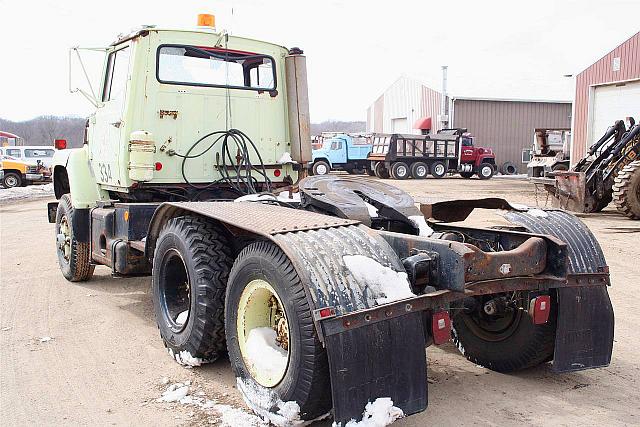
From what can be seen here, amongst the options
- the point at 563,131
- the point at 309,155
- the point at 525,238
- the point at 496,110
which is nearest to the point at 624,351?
the point at 525,238

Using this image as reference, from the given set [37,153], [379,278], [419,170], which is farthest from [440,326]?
[37,153]

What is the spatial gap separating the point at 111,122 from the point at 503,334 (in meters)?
4.17

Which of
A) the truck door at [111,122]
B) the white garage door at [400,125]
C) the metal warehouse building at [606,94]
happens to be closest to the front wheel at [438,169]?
the metal warehouse building at [606,94]

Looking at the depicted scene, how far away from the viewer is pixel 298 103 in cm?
655

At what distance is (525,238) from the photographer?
Answer: 3988mm

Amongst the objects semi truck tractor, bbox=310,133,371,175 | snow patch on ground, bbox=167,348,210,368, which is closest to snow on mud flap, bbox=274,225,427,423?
snow patch on ground, bbox=167,348,210,368

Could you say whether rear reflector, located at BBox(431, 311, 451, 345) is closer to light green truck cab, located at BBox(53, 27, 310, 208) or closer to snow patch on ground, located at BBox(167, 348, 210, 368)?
snow patch on ground, located at BBox(167, 348, 210, 368)

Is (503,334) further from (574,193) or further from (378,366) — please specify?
(574,193)

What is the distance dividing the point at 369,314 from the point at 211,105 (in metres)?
3.66

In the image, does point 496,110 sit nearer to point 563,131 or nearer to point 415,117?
point 415,117

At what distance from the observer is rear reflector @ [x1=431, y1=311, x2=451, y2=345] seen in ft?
11.1

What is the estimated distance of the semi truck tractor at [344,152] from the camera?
31.9 meters

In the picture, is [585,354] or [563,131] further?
[563,131]

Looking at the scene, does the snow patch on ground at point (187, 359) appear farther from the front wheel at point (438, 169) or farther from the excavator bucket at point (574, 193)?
the front wheel at point (438, 169)
